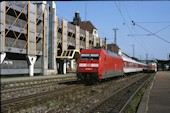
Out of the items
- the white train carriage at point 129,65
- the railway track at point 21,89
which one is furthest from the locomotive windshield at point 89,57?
the white train carriage at point 129,65

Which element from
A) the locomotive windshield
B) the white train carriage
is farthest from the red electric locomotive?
the white train carriage

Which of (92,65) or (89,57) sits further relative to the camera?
(89,57)

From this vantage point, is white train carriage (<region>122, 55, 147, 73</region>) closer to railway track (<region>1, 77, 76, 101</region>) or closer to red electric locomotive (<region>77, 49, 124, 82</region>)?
red electric locomotive (<region>77, 49, 124, 82</region>)

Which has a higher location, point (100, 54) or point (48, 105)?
point (100, 54)

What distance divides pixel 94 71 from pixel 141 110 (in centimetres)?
1387

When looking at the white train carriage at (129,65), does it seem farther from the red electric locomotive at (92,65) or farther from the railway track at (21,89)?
the railway track at (21,89)

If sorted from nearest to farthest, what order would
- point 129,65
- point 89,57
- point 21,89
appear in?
point 21,89 → point 89,57 → point 129,65

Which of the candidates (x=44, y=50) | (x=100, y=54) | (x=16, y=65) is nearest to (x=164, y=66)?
(x=44, y=50)

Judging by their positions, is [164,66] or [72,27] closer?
[72,27]

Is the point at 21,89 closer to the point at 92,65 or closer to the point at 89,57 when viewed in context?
the point at 92,65

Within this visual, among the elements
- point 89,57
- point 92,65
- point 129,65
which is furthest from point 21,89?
point 129,65

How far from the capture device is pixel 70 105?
13.9 metres

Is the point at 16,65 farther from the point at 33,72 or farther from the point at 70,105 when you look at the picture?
the point at 70,105

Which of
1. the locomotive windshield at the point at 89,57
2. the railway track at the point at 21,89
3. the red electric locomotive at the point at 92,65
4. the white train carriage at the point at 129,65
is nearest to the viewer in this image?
the railway track at the point at 21,89
